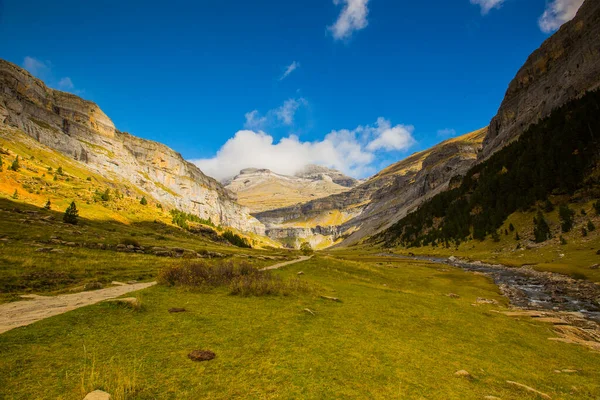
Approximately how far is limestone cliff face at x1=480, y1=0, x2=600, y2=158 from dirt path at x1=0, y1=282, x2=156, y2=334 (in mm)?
149151

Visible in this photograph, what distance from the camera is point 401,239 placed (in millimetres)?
155375

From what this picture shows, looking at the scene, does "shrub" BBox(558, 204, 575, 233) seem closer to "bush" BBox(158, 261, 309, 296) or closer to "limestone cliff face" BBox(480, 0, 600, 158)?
"bush" BBox(158, 261, 309, 296)

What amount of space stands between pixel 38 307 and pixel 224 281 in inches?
414

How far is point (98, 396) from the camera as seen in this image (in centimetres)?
572

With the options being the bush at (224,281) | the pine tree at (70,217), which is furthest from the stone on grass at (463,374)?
the pine tree at (70,217)

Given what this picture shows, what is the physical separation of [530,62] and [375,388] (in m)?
240

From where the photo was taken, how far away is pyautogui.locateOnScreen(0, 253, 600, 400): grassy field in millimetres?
6754

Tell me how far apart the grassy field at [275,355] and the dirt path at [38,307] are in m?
1.48

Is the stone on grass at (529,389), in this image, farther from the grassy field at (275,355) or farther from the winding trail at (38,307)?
the winding trail at (38,307)

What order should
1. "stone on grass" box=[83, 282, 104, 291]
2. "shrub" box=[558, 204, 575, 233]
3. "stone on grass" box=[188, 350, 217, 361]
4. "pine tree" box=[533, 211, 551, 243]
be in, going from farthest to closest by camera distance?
"pine tree" box=[533, 211, 551, 243] < "shrub" box=[558, 204, 575, 233] < "stone on grass" box=[83, 282, 104, 291] < "stone on grass" box=[188, 350, 217, 361]

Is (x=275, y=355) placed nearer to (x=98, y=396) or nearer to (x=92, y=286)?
(x=98, y=396)

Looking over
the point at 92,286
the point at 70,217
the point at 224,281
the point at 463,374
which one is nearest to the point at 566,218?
the point at 463,374

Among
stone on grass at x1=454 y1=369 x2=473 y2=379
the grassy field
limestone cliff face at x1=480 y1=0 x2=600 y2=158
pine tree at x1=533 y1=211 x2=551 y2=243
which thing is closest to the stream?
the grassy field

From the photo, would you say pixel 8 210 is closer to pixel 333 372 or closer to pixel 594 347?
pixel 333 372
